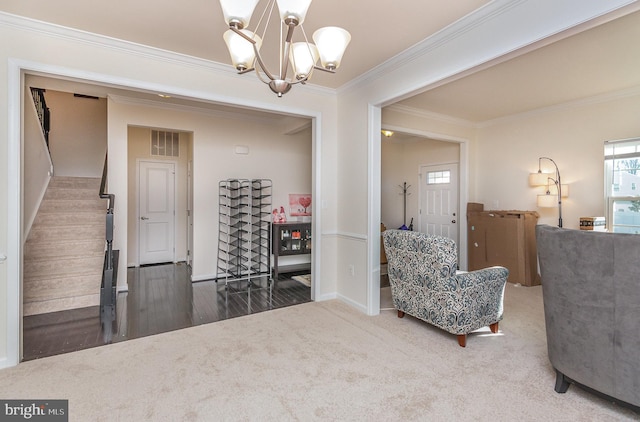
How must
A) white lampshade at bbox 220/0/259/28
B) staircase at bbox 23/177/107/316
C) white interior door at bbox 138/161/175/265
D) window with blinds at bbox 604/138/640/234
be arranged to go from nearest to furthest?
white lampshade at bbox 220/0/259/28, staircase at bbox 23/177/107/316, window with blinds at bbox 604/138/640/234, white interior door at bbox 138/161/175/265

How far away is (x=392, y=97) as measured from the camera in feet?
10.8

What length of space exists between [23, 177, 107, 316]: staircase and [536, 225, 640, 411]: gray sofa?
467cm

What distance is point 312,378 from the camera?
2.28 meters

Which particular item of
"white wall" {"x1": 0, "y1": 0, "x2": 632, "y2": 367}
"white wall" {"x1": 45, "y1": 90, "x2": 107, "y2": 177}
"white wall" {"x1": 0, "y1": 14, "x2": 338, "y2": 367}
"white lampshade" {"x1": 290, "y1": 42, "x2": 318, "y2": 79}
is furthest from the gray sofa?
"white wall" {"x1": 45, "y1": 90, "x2": 107, "y2": 177}

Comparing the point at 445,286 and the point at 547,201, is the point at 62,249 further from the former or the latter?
the point at 547,201

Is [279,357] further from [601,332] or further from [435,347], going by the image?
[601,332]

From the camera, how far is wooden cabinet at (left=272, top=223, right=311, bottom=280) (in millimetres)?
5211

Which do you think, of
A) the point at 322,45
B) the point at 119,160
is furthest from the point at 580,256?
the point at 119,160

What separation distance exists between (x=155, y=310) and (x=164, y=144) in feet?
12.1

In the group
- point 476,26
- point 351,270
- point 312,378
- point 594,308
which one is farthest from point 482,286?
point 476,26

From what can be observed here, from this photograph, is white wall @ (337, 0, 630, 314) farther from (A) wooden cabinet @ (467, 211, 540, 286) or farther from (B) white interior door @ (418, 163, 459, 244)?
(B) white interior door @ (418, 163, 459, 244)

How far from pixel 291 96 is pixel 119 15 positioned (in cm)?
182

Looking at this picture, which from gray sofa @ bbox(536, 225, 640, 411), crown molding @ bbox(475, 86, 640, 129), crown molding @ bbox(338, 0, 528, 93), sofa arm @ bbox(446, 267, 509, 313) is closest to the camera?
gray sofa @ bbox(536, 225, 640, 411)

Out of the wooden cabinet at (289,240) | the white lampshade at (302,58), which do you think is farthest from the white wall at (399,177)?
the white lampshade at (302,58)
